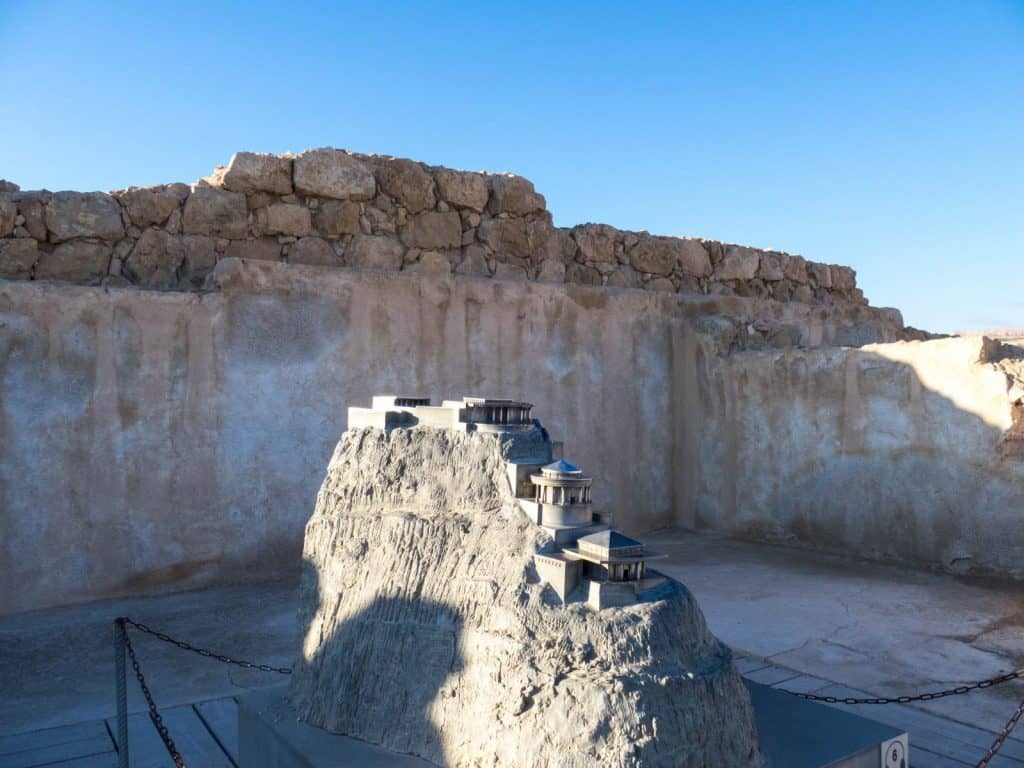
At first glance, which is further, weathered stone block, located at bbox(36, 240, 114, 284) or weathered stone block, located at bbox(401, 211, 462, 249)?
weathered stone block, located at bbox(401, 211, 462, 249)

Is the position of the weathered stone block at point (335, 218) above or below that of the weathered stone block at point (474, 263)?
above

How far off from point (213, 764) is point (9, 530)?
2.96 m

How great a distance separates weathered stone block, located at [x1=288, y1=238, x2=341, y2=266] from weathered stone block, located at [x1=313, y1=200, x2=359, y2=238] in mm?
113

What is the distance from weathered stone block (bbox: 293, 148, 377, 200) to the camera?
6.77m

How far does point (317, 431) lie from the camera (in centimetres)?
657

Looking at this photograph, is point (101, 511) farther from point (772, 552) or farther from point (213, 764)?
point (772, 552)

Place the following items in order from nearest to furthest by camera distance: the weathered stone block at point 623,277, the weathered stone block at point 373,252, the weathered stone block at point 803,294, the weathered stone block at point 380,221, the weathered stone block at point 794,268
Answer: the weathered stone block at point 373,252
the weathered stone block at point 380,221
the weathered stone block at point 623,277
the weathered stone block at point 794,268
the weathered stone block at point 803,294

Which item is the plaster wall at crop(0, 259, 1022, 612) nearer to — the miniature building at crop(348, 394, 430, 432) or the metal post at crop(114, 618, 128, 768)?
the metal post at crop(114, 618, 128, 768)

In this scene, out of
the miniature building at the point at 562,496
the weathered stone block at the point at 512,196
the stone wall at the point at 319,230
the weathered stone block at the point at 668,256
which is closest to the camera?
the miniature building at the point at 562,496

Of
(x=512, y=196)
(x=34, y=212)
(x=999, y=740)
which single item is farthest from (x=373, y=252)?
(x=999, y=740)

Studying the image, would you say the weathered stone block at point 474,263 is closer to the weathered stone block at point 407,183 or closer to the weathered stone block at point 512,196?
the weathered stone block at point 512,196

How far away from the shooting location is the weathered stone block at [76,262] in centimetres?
592

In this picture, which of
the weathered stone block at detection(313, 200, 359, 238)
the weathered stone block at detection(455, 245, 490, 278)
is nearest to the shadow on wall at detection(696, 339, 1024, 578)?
the weathered stone block at detection(455, 245, 490, 278)

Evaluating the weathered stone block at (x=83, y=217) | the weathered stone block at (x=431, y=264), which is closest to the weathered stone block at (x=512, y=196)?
the weathered stone block at (x=431, y=264)
